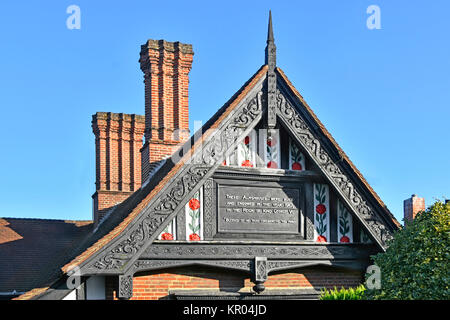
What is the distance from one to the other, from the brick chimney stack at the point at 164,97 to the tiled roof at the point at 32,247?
4.30 metres

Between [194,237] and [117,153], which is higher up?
[117,153]

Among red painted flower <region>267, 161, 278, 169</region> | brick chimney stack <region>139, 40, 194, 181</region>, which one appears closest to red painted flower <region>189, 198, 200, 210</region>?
red painted flower <region>267, 161, 278, 169</region>

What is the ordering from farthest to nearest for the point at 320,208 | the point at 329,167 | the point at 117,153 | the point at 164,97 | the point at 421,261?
1. the point at 117,153
2. the point at 164,97
3. the point at 320,208
4. the point at 329,167
5. the point at 421,261

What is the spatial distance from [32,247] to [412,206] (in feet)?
39.8

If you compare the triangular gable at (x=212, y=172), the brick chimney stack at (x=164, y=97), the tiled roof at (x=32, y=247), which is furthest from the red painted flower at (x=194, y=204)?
the tiled roof at (x=32, y=247)

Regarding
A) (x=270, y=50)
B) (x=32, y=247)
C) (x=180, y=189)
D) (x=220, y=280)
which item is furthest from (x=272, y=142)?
(x=32, y=247)

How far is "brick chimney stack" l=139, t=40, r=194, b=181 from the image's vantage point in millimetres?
18141

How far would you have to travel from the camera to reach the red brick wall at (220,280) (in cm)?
1339

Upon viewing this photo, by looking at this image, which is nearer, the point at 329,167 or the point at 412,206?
the point at 329,167

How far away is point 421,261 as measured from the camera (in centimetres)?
1174

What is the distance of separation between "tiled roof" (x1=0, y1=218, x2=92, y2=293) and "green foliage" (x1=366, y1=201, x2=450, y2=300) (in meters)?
10.1

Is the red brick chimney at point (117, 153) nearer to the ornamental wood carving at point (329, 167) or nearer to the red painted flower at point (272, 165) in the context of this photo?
the red painted flower at point (272, 165)

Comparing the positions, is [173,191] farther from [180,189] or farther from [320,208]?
[320,208]
